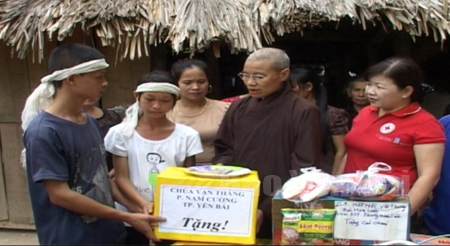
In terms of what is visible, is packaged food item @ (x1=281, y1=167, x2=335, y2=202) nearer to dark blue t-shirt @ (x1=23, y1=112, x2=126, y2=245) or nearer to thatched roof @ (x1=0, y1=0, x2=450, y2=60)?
dark blue t-shirt @ (x1=23, y1=112, x2=126, y2=245)

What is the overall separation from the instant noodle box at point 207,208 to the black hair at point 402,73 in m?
0.85

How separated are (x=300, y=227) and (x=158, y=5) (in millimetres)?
2379

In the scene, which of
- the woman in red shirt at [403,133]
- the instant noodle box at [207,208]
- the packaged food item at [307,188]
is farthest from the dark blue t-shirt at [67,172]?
the woman in red shirt at [403,133]

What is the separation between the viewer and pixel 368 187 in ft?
6.39

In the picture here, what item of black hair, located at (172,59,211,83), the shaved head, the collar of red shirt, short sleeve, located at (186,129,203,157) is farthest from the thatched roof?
the collar of red shirt

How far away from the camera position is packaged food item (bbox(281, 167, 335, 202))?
1.94 metres

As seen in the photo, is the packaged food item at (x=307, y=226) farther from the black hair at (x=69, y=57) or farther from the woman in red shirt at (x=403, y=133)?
the black hair at (x=69, y=57)

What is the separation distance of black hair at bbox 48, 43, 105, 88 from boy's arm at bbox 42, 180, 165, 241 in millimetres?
441

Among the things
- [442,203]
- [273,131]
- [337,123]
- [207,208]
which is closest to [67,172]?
[207,208]

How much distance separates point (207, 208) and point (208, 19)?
1.90m

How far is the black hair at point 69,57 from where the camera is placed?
2.03 m

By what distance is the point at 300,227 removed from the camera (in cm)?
192

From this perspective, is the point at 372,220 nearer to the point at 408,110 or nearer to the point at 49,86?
the point at 408,110

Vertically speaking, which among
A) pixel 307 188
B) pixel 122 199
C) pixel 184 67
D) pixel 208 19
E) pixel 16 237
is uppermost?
pixel 208 19
